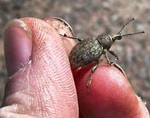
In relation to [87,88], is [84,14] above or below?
above

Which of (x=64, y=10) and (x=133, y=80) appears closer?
(x=133, y=80)

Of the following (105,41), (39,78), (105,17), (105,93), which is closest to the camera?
(39,78)

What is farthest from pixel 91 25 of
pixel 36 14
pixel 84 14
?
pixel 36 14

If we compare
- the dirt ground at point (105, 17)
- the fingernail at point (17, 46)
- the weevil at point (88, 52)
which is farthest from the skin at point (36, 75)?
the dirt ground at point (105, 17)

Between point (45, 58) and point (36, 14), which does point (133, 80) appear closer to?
point (36, 14)

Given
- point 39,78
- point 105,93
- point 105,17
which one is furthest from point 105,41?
point 105,17

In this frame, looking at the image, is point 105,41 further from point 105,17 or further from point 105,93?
point 105,17

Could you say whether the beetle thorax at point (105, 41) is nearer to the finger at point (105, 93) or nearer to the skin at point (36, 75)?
the finger at point (105, 93)

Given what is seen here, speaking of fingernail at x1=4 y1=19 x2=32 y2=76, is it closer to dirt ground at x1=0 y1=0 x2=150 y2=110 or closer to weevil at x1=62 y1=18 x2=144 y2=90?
weevil at x1=62 y1=18 x2=144 y2=90
